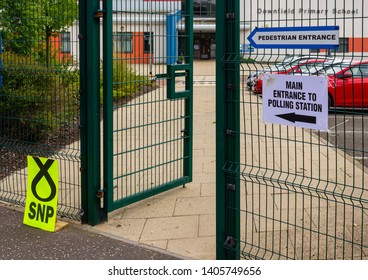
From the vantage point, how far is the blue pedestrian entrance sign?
10.1 feet

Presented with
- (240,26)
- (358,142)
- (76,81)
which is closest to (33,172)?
(76,81)

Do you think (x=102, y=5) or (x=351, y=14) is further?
(x=102, y=5)

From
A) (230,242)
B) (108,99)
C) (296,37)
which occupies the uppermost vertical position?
(296,37)

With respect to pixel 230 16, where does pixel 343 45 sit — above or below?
below

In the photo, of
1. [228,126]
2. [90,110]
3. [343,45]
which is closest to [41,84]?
[90,110]

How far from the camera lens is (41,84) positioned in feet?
17.8

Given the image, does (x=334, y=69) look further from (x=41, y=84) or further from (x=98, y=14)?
(x=41, y=84)

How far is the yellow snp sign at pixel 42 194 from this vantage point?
475 centimetres

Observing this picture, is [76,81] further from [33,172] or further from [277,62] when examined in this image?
[277,62]

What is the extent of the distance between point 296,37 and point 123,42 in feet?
7.59

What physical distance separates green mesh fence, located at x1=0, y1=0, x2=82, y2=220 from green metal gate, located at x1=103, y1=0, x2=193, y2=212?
36cm

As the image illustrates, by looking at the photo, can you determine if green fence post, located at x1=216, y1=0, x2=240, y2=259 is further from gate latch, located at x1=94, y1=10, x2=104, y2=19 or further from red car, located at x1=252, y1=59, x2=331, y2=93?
gate latch, located at x1=94, y1=10, x2=104, y2=19

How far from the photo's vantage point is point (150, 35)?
5434mm

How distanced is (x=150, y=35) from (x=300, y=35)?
252cm
